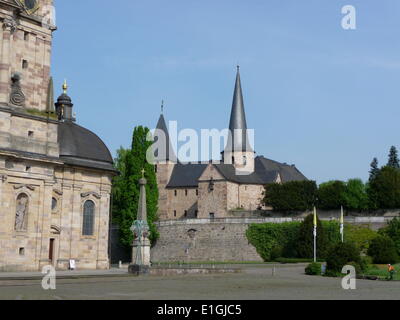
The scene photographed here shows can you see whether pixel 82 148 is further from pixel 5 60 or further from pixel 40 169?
pixel 5 60

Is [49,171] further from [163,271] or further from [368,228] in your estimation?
[368,228]

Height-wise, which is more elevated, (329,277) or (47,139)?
(47,139)

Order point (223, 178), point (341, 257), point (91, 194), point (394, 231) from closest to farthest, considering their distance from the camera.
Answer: point (341, 257)
point (91, 194)
point (394, 231)
point (223, 178)

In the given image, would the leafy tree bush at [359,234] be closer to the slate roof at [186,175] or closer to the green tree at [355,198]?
the green tree at [355,198]

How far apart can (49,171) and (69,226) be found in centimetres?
502

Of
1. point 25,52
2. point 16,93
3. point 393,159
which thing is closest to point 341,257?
point 16,93

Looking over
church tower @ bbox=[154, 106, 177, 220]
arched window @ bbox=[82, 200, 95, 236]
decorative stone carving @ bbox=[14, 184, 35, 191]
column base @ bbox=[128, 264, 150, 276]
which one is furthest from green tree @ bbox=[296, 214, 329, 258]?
church tower @ bbox=[154, 106, 177, 220]

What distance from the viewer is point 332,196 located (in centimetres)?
7725

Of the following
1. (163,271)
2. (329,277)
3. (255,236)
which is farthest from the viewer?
(255,236)

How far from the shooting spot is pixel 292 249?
62.6 metres

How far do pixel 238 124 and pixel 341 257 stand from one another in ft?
213

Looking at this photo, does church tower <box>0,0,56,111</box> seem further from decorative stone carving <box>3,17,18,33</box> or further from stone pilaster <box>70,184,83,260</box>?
stone pilaster <box>70,184,83,260</box>

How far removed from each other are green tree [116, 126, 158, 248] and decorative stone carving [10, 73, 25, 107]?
22.6 m
